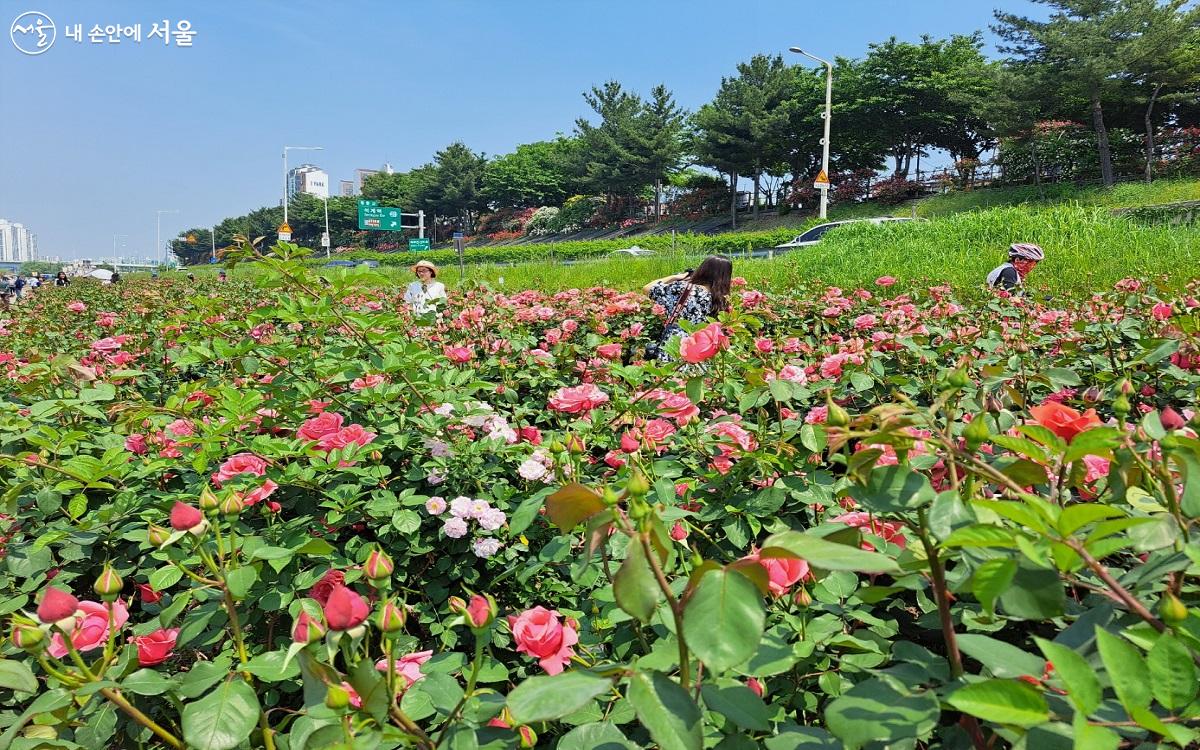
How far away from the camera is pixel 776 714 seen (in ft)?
2.49

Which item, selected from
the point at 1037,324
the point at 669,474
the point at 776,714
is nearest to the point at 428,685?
the point at 776,714

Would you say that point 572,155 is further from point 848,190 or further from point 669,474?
point 669,474

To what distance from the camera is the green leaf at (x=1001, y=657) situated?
0.48 meters

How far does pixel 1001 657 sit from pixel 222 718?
2.28 feet

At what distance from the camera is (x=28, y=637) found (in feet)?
1.87

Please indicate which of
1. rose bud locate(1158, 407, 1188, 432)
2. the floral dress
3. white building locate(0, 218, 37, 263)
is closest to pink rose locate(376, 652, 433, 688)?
rose bud locate(1158, 407, 1188, 432)

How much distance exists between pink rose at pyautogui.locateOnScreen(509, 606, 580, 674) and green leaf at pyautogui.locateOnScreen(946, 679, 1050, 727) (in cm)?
46

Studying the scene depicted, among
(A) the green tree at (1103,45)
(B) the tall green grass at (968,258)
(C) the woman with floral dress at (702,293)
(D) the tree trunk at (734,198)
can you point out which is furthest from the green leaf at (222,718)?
(D) the tree trunk at (734,198)

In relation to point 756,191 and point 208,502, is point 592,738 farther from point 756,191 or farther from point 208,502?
point 756,191

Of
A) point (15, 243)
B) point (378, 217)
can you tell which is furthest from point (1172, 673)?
point (15, 243)

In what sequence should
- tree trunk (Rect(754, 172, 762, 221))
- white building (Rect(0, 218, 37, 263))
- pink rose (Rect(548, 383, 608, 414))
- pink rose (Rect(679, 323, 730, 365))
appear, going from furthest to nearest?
1. white building (Rect(0, 218, 37, 263))
2. tree trunk (Rect(754, 172, 762, 221))
3. pink rose (Rect(548, 383, 608, 414))
4. pink rose (Rect(679, 323, 730, 365))

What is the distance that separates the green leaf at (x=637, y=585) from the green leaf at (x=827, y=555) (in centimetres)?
8

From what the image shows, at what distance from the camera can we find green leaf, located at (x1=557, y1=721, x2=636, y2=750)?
1.98 ft

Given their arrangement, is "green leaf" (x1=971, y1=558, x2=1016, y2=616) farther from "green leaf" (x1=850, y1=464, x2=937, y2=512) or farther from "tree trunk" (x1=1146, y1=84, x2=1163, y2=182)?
"tree trunk" (x1=1146, y1=84, x2=1163, y2=182)
